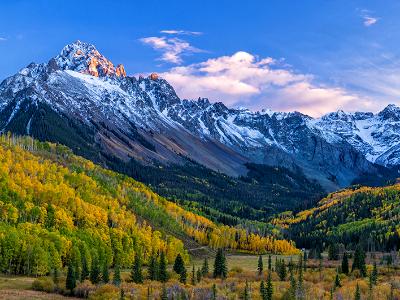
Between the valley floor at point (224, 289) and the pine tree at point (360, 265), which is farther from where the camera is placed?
the pine tree at point (360, 265)

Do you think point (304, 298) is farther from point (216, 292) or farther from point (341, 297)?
point (216, 292)

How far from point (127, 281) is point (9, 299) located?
137 feet

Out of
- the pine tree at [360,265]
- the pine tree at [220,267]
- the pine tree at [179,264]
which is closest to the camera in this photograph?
the pine tree at [179,264]

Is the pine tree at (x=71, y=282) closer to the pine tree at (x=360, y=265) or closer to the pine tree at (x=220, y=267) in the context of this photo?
the pine tree at (x=220, y=267)

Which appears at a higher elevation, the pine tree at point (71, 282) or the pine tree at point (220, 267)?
the pine tree at point (220, 267)

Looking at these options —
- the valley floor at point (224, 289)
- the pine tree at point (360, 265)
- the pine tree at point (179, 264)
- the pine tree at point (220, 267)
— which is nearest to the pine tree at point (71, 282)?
the valley floor at point (224, 289)

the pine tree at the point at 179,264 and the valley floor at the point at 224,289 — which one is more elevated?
the pine tree at the point at 179,264

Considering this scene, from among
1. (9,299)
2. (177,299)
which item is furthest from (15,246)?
(177,299)

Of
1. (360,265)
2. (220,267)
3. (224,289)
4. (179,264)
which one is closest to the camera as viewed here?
(224,289)

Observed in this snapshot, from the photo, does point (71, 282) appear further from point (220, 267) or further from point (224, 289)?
point (220, 267)

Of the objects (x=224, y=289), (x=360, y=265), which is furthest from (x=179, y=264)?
(x=360, y=265)

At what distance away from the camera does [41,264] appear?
142375mm

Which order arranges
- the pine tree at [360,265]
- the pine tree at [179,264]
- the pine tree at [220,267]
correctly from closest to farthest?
the pine tree at [179,264] < the pine tree at [220,267] < the pine tree at [360,265]

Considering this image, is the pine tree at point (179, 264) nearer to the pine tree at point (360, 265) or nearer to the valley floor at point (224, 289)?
the valley floor at point (224, 289)
